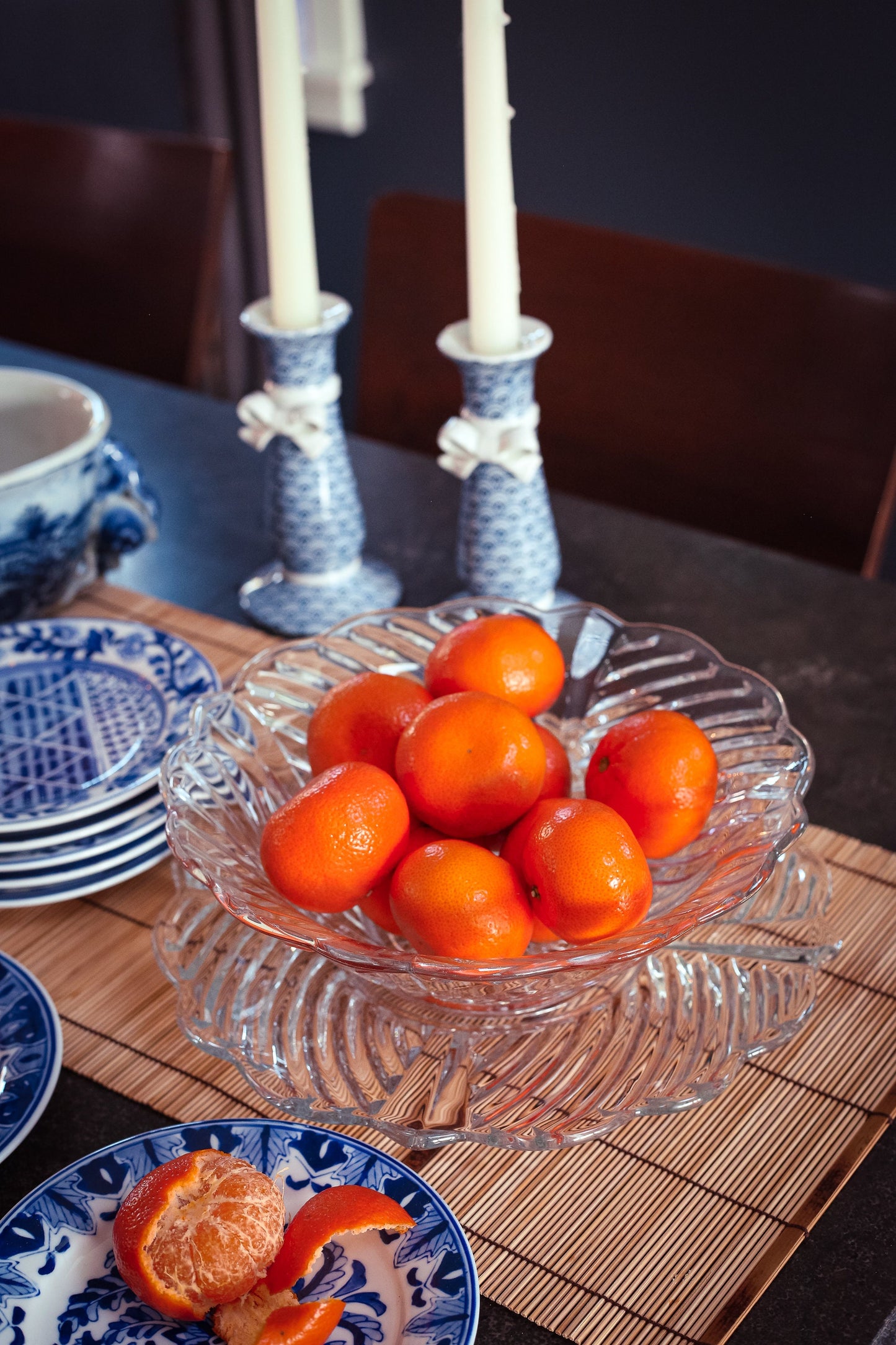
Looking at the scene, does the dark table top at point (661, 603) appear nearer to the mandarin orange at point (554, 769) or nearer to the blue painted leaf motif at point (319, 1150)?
the blue painted leaf motif at point (319, 1150)

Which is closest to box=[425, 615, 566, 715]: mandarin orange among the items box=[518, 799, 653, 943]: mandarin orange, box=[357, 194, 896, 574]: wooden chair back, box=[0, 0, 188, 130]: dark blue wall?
box=[518, 799, 653, 943]: mandarin orange

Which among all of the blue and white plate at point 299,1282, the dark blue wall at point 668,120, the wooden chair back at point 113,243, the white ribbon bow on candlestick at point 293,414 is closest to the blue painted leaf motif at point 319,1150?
the blue and white plate at point 299,1282

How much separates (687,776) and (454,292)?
90 centimetres

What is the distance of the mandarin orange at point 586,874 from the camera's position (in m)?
0.54

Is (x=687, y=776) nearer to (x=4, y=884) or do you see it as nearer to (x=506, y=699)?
(x=506, y=699)

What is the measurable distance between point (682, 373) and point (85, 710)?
72cm

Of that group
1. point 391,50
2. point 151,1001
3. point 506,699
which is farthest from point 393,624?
point 391,50

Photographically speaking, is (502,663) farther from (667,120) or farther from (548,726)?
(667,120)

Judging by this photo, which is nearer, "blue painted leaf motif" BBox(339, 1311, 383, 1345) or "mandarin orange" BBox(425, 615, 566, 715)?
"blue painted leaf motif" BBox(339, 1311, 383, 1345)

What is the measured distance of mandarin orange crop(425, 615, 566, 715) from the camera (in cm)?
66

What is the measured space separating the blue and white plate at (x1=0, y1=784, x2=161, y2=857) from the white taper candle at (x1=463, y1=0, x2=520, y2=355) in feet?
1.21

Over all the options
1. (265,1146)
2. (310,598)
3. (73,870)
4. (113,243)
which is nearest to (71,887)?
(73,870)

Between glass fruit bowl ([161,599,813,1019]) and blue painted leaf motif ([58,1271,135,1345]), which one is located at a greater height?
glass fruit bowl ([161,599,813,1019])

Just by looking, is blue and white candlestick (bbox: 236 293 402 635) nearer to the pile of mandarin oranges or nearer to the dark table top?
the dark table top
